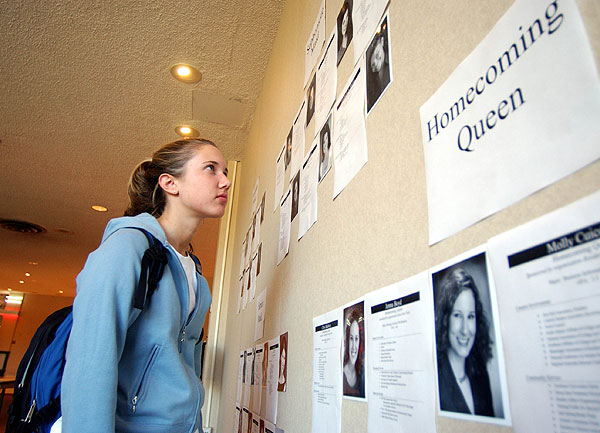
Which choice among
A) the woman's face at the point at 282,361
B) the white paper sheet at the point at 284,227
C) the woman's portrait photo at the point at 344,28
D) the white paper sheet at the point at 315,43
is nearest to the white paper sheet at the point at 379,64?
the woman's portrait photo at the point at 344,28

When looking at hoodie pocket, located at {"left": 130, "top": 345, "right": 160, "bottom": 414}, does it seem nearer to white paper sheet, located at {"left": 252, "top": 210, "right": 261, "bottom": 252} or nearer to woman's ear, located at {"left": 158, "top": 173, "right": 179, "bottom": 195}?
woman's ear, located at {"left": 158, "top": 173, "right": 179, "bottom": 195}

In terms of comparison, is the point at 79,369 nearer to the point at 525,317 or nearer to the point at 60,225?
the point at 525,317

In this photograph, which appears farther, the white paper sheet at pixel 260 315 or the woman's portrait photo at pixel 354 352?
the white paper sheet at pixel 260 315

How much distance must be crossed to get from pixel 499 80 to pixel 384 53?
267 mm

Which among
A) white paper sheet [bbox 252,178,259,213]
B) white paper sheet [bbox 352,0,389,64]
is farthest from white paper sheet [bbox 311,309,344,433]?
white paper sheet [bbox 252,178,259,213]

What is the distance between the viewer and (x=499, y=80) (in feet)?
Result: 1.06

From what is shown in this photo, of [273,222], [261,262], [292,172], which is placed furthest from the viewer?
[261,262]

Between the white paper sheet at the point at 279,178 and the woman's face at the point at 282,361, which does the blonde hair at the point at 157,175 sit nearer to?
the white paper sheet at the point at 279,178

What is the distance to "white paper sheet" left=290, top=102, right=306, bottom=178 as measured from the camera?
1.02 m

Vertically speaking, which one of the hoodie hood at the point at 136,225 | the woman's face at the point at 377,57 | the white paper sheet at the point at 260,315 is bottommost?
the white paper sheet at the point at 260,315

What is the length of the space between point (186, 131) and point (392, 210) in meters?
2.36

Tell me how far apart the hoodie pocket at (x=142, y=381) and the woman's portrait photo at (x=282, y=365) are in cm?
30

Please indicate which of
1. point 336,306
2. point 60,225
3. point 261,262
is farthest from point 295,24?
point 60,225

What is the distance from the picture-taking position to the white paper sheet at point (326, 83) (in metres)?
0.80
